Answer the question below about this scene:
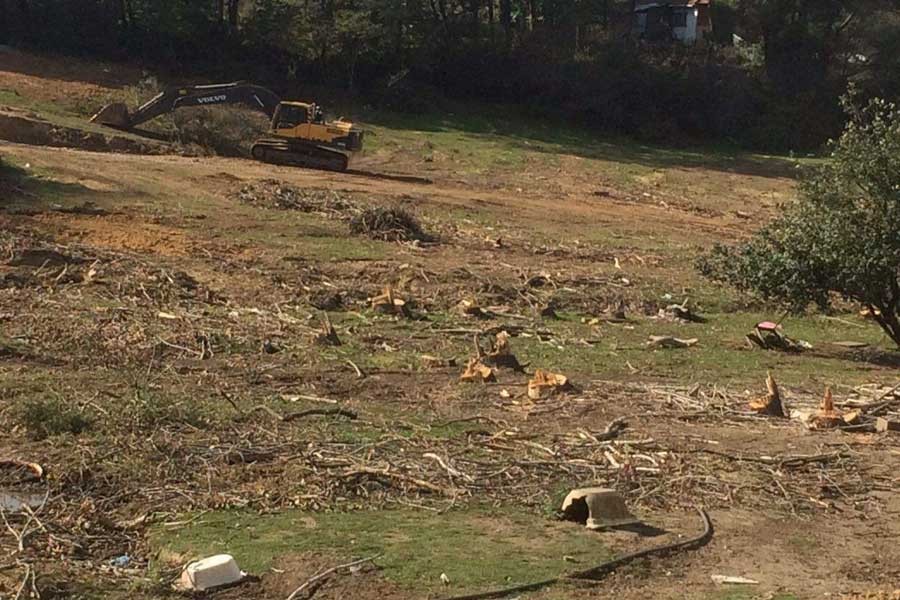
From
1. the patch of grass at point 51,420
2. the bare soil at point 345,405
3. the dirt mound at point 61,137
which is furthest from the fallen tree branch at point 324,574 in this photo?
the dirt mound at point 61,137

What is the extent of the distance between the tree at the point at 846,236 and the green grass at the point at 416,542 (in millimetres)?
8963

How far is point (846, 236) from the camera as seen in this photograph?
51.4 ft

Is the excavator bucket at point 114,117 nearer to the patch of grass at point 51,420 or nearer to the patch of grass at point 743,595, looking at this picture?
the patch of grass at point 51,420

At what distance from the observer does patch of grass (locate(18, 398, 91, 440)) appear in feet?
30.9

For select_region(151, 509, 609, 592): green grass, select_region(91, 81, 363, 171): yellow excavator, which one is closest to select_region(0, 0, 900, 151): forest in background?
select_region(91, 81, 363, 171): yellow excavator

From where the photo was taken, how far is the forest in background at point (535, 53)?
42812 millimetres

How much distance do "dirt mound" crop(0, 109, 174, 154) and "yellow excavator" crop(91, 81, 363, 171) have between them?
4.99 feet

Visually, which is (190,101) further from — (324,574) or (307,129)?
(324,574)

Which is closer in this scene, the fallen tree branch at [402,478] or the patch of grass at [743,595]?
the patch of grass at [743,595]

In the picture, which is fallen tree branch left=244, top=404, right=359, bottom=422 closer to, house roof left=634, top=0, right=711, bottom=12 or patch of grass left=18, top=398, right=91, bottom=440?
patch of grass left=18, top=398, right=91, bottom=440

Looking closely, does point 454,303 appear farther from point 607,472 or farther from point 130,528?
point 130,528

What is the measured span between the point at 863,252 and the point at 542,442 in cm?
720

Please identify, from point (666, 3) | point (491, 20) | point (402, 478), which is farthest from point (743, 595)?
point (666, 3)

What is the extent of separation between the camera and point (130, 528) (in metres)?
7.59
